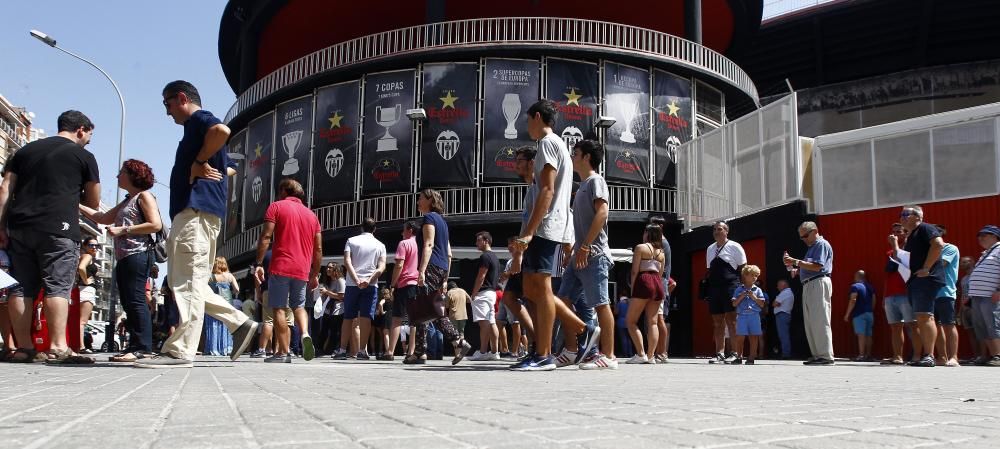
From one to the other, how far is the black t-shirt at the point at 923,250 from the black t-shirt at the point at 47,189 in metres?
7.99

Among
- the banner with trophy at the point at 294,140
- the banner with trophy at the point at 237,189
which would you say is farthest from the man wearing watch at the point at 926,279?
the banner with trophy at the point at 237,189

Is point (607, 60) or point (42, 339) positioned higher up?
point (607, 60)

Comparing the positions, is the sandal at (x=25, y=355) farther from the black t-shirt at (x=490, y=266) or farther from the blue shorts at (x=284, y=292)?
the black t-shirt at (x=490, y=266)

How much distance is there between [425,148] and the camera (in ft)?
71.3

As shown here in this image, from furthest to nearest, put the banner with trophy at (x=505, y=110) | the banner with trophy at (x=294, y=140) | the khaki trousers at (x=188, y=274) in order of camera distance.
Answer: the banner with trophy at (x=294, y=140), the banner with trophy at (x=505, y=110), the khaki trousers at (x=188, y=274)

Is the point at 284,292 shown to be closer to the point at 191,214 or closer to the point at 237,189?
the point at 191,214

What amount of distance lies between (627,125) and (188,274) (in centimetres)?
1719

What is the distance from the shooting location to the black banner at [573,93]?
21.7 m

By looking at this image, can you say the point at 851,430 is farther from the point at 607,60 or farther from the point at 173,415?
the point at 607,60

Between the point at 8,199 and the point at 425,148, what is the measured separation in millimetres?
15248

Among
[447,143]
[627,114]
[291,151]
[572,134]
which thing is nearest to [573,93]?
[572,134]

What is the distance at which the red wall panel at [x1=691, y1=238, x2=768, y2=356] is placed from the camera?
18.1 m

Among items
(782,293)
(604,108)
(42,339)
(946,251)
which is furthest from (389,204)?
(946,251)

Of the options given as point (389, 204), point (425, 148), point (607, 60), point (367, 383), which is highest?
point (607, 60)
